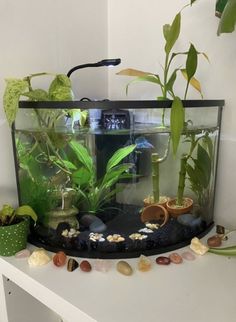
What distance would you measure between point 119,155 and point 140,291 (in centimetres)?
30

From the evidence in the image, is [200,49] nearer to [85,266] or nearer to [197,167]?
[197,167]

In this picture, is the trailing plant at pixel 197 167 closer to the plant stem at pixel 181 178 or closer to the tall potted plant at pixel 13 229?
the plant stem at pixel 181 178

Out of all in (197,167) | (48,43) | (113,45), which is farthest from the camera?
(113,45)

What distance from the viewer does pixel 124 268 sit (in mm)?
583

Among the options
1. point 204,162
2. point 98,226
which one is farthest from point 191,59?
point 98,226

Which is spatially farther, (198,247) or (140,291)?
(198,247)

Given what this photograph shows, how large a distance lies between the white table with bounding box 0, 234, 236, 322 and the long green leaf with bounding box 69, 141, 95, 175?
0.24 metres

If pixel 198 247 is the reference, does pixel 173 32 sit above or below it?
above

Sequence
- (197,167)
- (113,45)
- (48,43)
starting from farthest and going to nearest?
(113,45) < (48,43) < (197,167)

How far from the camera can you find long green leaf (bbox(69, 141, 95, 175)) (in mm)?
646

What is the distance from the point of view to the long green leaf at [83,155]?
2.12 ft

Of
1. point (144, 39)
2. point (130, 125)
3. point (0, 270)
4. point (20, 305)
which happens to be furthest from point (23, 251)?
point (144, 39)

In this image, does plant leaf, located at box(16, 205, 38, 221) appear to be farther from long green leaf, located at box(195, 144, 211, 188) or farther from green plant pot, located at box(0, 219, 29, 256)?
long green leaf, located at box(195, 144, 211, 188)

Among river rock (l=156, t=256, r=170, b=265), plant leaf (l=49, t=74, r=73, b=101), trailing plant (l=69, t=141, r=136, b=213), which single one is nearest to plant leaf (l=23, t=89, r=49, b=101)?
plant leaf (l=49, t=74, r=73, b=101)
